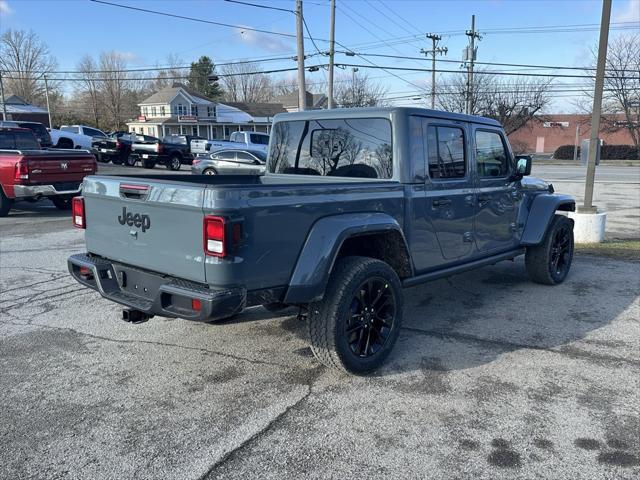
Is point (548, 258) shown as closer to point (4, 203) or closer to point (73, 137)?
point (4, 203)

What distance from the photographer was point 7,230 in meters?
10.1

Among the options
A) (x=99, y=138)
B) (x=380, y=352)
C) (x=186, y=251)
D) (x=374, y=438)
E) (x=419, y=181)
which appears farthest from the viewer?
(x=99, y=138)

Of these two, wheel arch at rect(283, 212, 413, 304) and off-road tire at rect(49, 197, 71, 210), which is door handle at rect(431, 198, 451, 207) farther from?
off-road tire at rect(49, 197, 71, 210)

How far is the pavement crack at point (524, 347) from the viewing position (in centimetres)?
436

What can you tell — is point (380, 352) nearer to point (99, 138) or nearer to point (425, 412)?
point (425, 412)

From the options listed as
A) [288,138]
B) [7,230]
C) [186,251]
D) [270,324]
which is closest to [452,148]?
[288,138]

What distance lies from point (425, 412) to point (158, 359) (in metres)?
2.13

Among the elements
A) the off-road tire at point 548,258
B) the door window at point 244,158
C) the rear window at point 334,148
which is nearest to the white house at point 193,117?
the door window at point 244,158

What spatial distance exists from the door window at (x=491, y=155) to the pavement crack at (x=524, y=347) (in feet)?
5.24

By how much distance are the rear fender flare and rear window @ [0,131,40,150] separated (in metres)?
12.3

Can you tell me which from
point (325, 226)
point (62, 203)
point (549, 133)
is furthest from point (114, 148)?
point (549, 133)

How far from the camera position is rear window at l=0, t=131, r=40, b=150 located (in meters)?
13.3

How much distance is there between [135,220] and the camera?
3740 mm

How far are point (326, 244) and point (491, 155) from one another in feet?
8.93
